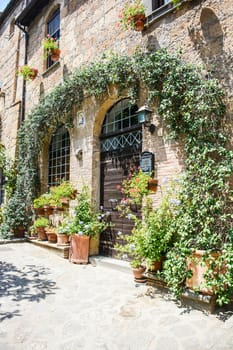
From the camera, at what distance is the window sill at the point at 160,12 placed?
493cm

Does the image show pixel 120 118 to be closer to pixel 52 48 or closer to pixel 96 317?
pixel 52 48

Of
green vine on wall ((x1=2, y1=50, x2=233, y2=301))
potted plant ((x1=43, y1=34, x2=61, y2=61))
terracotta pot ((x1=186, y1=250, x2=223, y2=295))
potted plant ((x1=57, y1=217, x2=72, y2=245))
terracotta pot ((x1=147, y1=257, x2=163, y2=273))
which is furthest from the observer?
potted plant ((x1=43, y1=34, x2=61, y2=61))

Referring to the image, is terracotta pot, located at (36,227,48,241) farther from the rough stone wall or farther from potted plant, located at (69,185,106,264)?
potted plant, located at (69,185,106,264)

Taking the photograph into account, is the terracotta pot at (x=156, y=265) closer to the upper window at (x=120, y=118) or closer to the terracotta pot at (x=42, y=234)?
the upper window at (x=120, y=118)

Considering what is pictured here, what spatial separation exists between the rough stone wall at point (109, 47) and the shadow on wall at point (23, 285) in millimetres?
2243

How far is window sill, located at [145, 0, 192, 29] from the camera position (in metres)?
4.93

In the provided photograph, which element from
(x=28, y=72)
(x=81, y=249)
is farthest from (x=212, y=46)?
(x=28, y=72)

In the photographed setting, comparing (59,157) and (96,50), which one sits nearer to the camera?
(96,50)

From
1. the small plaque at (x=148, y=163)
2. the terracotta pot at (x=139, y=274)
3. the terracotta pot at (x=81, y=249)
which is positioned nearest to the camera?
the terracotta pot at (x=139, y=274)

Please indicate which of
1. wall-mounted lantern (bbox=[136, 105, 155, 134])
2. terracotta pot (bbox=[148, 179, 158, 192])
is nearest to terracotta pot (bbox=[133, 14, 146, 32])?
wall-mounted lantern (bbox=[136, 105, 155, 134])

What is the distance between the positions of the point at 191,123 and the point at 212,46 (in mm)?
1371

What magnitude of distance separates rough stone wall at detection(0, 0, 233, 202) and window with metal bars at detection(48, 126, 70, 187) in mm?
284

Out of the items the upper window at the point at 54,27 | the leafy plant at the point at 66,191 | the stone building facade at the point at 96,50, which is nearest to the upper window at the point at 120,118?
the stone building facade at the point at 96,50

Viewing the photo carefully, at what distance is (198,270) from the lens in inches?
137
